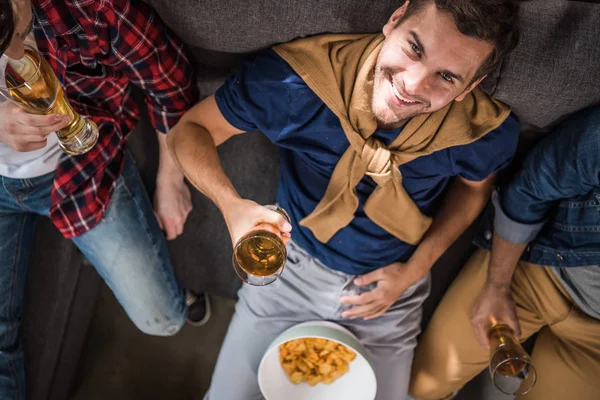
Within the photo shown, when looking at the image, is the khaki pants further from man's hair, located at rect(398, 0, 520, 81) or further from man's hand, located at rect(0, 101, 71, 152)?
man's hand, located at rect(0, 101, 71, 152)

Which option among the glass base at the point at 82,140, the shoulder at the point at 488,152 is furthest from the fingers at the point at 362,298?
the glass base at the point at 82,140

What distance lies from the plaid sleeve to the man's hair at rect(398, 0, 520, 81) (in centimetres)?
58

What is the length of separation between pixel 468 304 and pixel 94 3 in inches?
50.3

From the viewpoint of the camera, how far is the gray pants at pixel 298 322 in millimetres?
1603

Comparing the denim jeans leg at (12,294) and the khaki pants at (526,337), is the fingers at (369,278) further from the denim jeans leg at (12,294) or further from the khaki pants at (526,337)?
the denim jeans leg at (12,294)

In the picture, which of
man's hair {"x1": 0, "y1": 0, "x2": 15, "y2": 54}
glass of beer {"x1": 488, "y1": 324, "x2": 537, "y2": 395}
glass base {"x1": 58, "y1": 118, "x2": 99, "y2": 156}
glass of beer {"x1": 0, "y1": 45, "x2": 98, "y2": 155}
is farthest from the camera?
glass of beer {"x1": 488, "y1": 324, "x2": 537, "y2": 395}

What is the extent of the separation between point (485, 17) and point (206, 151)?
2.29 ft

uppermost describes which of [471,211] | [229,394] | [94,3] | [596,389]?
[94,3]

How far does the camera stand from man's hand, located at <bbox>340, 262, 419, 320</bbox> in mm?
1583

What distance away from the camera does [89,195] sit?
1.52m

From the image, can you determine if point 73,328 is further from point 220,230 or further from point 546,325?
point 546,325

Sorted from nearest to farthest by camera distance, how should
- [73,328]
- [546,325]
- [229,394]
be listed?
[229,394]
[546,325]
[73,328]

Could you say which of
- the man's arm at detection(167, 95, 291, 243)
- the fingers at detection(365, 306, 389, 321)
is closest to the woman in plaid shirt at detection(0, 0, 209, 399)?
the man's arm at detection(167, 95, 291, 243)

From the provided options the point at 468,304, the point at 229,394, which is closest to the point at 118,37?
the point at 229,394
